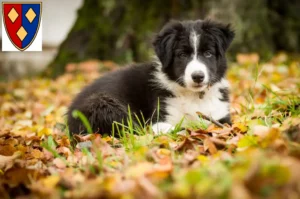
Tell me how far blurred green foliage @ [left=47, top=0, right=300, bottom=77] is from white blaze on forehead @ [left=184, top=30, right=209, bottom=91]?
14.2 ft

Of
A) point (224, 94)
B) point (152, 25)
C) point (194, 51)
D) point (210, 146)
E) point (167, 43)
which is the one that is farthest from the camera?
point (152, 25)

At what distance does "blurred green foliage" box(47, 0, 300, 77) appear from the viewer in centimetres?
848

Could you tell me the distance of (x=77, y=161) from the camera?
9.46ft

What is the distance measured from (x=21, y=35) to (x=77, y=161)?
63.1 inches

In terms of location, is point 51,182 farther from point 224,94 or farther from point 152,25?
point 152,25

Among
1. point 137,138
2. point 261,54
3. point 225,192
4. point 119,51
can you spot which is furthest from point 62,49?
point 225,192

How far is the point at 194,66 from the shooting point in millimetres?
3891

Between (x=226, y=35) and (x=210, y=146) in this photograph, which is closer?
(x=210, y=146)

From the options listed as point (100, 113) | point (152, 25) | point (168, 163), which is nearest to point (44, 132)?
point (100, 113)

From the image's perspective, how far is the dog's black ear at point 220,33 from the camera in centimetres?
412

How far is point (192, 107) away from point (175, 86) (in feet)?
0.96

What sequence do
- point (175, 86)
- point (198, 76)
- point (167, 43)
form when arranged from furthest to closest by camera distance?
point (175, 86) → point (167, 43) → point (198, 76)

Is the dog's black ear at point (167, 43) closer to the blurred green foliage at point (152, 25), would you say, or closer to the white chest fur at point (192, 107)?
the white chest fur at point (192, 107)

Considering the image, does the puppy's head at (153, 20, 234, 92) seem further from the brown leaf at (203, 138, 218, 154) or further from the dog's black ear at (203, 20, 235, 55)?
the brown leaf at (203, 138, 218, 154)
